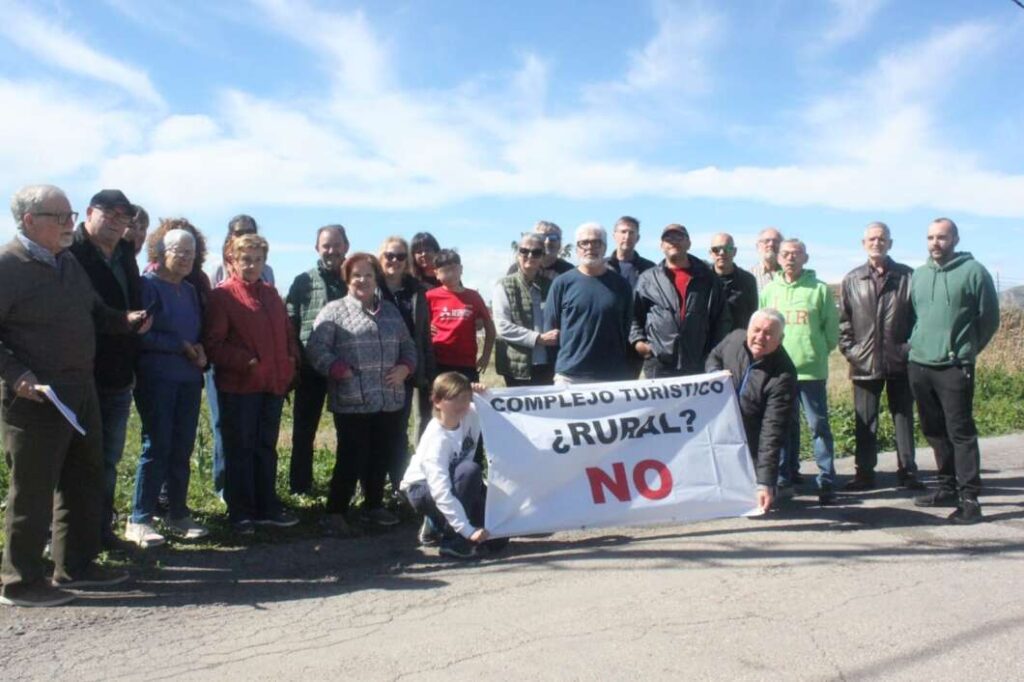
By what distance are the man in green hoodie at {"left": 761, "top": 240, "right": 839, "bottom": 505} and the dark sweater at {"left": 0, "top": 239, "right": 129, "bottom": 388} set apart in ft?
18.3

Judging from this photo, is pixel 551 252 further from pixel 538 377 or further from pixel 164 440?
pixel 164 440

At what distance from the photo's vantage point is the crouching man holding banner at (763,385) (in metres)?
7.04

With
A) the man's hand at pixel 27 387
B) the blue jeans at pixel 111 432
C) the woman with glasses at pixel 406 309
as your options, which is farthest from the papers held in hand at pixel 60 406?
the woman with glasses at pixel 406 309

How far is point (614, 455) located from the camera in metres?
6.91

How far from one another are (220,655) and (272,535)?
231 cm

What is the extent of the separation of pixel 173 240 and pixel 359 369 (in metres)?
1.55

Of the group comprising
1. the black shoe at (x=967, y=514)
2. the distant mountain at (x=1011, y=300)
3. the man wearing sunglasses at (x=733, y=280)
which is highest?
the distant mountain at (x=1011, y=300)

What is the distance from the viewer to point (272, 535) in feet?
22.4

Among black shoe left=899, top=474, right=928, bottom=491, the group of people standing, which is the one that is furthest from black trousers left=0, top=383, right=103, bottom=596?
black shoe left=899, top=474, right=928, bottom=491

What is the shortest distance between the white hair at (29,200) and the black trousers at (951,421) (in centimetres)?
632

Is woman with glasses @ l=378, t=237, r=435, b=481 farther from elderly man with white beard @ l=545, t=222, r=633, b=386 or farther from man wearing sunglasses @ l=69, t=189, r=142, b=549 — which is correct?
man wearing sunglasses @ l=69, t=189, r=142, b=549

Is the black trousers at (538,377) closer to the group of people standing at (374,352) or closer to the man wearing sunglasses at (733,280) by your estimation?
the group of people standing at (374,352)

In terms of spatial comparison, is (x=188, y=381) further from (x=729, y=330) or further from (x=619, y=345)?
(x=729, y=330)

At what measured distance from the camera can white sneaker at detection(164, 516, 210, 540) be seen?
661 cm
